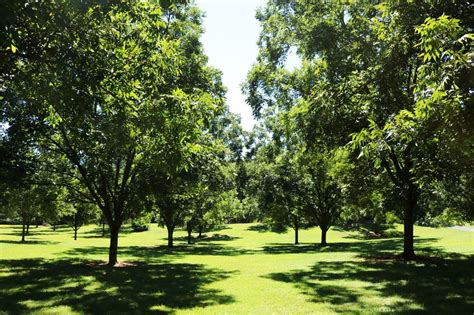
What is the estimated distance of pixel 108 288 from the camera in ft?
43.2

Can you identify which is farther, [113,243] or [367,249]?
[367,249]

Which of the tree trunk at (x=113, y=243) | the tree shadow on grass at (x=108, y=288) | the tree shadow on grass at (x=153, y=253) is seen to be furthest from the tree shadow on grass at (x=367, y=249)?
the tree trunk at (x=113, y=243)

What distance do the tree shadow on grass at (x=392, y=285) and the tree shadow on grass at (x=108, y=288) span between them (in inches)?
125

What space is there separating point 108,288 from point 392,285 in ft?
31.4

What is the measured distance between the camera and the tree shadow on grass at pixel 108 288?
10.4 metres

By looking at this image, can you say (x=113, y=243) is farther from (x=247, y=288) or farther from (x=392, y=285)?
(x=392, y=285)

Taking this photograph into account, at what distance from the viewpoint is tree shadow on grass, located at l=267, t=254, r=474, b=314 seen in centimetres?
944

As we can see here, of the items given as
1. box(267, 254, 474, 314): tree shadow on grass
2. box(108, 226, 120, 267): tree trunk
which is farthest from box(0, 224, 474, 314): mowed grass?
box(108, 226, 120, 267): tree trunk

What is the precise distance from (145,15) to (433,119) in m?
7.20

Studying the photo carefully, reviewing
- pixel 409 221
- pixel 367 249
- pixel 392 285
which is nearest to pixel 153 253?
pixel 367 249

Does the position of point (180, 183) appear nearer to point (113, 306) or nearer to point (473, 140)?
point (113, 306)

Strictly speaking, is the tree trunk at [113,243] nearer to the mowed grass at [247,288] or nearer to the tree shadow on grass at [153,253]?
the mowed grass at [247,288]

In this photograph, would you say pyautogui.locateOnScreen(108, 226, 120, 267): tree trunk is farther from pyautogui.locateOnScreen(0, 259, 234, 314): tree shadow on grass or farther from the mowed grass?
pyautogui.locateOnScreen(0, 259, 234, 314): tree shadow on grass

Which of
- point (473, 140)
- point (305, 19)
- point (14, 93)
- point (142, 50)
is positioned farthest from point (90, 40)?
point (305, 19)
